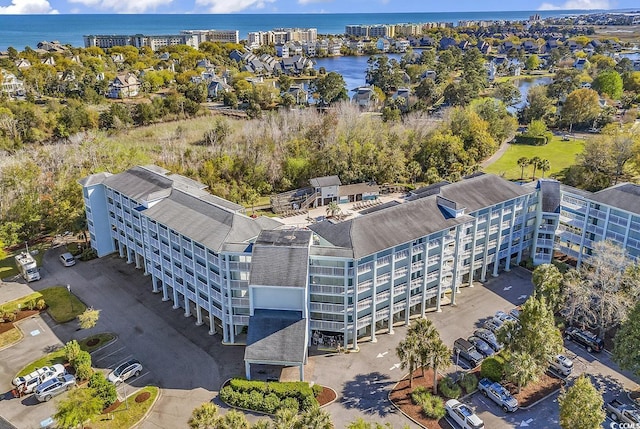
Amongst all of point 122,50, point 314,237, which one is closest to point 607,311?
point 314,237

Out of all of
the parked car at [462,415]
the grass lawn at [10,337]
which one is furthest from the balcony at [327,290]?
the grass lawn at [10,337]

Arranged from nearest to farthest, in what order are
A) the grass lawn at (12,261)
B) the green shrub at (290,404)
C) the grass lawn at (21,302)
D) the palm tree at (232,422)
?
the palm tree at (232,422), the green shrub at (290,404), the grass lawn at (21,302), the grass lawn at (12,261)

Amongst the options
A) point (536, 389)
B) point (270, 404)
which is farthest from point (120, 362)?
point (536, 389)

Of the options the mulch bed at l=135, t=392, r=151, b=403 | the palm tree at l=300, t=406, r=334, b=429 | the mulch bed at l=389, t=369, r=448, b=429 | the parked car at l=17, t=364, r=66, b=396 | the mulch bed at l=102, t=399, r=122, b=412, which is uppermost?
the palm tree at l=300, t=406, r=334, b=429

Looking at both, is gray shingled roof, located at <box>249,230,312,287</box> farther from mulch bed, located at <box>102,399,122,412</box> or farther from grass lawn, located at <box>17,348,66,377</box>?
grass lawn, located at <box>17,348,66,377</box>

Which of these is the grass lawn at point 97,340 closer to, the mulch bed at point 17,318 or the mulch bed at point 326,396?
the mulch bed at point 17,318

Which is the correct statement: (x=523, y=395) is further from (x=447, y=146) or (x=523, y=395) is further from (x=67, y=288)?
(x=447, y=146)

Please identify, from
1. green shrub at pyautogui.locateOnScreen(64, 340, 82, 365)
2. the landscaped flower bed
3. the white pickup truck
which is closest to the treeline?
green shrub at pyautogui.locateOnScreen(64, 340, 82, 365)

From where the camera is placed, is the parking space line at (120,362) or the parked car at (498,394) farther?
the parking space line at (120,362)
